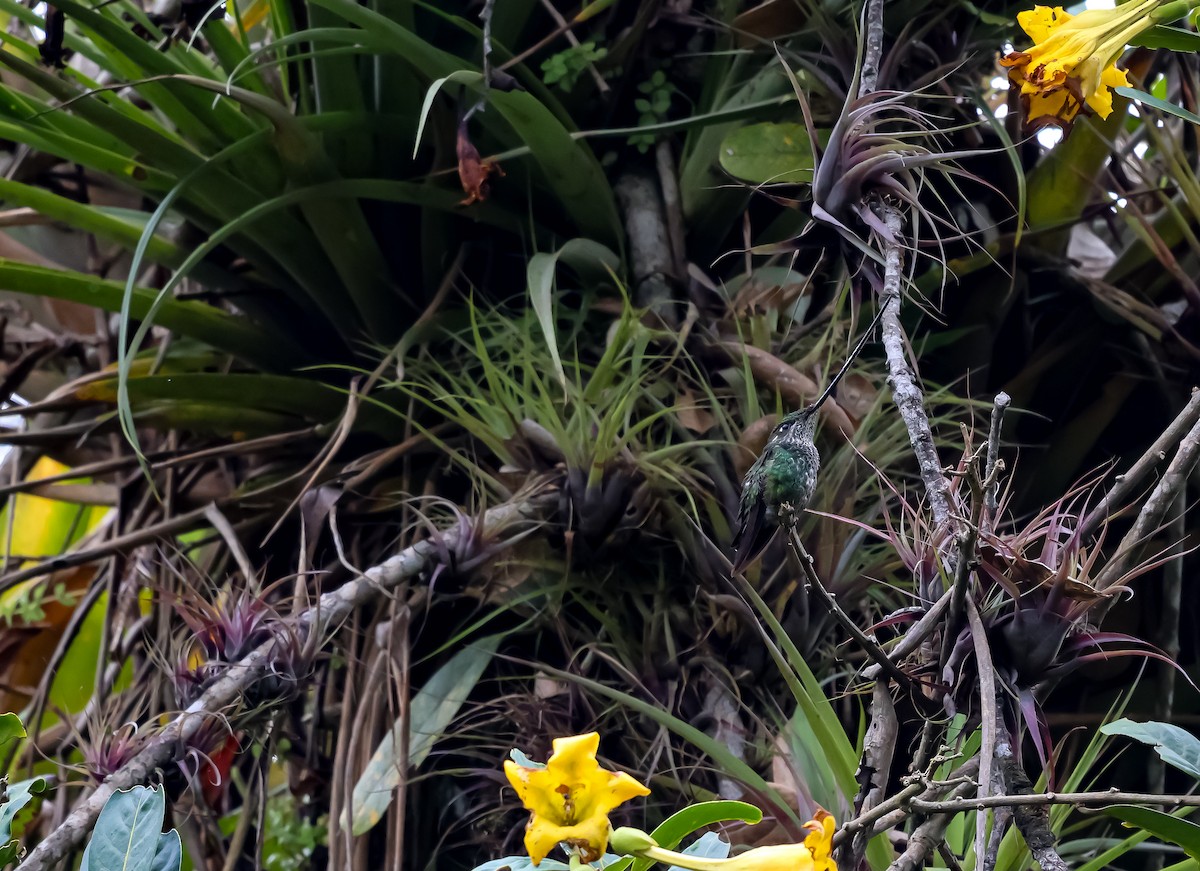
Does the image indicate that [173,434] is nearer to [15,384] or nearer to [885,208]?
[15,384]

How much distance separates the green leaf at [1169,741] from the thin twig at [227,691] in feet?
1.66

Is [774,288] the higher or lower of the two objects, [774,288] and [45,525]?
the higher

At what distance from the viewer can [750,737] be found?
0.91 m

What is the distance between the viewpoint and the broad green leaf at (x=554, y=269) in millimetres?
938

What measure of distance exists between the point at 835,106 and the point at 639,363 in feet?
0.95

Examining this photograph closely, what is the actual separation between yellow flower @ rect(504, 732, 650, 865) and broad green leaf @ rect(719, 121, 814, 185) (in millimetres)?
746

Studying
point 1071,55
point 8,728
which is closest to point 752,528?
point 1071,55

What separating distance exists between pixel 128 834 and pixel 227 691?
0.20 metres

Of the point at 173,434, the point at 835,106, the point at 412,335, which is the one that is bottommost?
the point at 173,434

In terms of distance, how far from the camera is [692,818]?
491 mm

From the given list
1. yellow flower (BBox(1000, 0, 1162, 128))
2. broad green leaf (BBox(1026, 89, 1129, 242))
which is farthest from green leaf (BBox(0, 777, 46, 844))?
broad green leaf (BBox(1026, 89, 1129, 242))

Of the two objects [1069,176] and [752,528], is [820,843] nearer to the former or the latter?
[752,528]

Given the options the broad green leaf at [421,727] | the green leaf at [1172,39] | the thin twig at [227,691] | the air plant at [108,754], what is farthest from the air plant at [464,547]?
→ the green leaf at [1172,39]

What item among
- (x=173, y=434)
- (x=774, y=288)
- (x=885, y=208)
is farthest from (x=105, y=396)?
(x=885, y=208)
